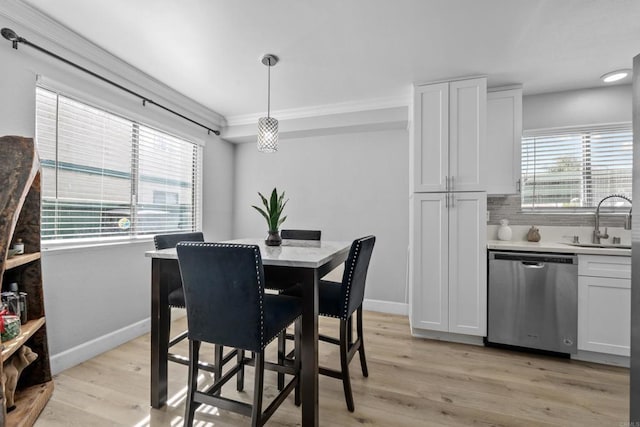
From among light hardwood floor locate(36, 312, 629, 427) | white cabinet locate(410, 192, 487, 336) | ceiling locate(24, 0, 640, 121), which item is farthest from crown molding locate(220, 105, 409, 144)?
light hardwood floor locate(36, 312, 629, 427)

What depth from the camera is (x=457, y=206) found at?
2752mm

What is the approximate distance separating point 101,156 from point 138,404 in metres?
1.95

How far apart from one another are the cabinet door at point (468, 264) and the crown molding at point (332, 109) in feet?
4.19

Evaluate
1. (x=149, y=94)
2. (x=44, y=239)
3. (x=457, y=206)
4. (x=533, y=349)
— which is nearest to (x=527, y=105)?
(x=457, y=206)

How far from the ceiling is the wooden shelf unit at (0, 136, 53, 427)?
42.9 inches

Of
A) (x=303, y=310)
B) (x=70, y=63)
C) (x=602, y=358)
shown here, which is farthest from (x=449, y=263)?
(x=70, y=63)

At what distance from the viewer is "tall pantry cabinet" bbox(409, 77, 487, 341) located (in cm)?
269

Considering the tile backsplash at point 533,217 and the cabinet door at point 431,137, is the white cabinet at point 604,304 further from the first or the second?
the cabinet door at point 431,137

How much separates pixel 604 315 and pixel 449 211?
1399mm

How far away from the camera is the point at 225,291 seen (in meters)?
1.37

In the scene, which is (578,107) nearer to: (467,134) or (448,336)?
(467,134)

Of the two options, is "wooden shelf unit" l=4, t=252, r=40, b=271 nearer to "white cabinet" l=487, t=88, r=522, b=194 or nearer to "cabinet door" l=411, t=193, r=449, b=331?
"cabinet door" l=411, t=193, r=449, b=331

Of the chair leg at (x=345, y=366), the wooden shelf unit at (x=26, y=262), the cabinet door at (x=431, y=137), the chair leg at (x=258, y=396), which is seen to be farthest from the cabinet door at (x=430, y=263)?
the wooden shelf unit at (x=26, y=262)

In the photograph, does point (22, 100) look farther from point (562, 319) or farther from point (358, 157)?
point (562, 319)
